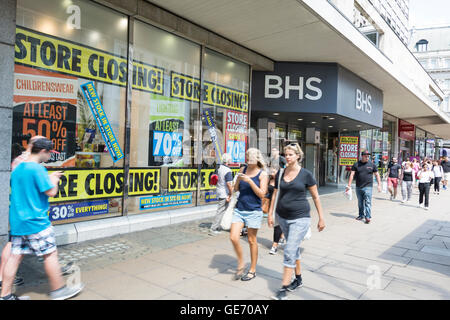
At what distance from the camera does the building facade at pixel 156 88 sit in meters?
5.86

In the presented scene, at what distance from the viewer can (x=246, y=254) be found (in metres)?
5.56

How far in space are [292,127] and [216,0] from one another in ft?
29.3

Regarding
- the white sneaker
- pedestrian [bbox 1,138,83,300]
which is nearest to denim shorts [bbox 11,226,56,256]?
pedestrian [bbox 1,138,83,300]

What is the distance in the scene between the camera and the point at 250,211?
436 cm

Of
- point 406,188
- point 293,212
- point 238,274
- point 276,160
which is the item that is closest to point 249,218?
point 293,212

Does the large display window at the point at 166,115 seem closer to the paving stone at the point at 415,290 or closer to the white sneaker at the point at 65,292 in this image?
the white sneaker at the point at 65,292

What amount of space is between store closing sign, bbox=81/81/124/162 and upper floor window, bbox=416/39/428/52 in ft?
249

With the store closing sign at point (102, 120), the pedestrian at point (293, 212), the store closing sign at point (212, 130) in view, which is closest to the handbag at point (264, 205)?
the pedestrian at point (293, 212)

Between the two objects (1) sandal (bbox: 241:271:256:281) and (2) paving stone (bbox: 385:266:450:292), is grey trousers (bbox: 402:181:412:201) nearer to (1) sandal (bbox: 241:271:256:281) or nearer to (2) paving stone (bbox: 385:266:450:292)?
(2) paving stone (bbox: 385:266:450:292)

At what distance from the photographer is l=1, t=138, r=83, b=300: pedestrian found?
3.35m

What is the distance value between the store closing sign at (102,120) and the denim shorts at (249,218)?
3.65 metres

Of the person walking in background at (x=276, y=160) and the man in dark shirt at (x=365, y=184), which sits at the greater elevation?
the person walking in background at (x=276, y=160)
